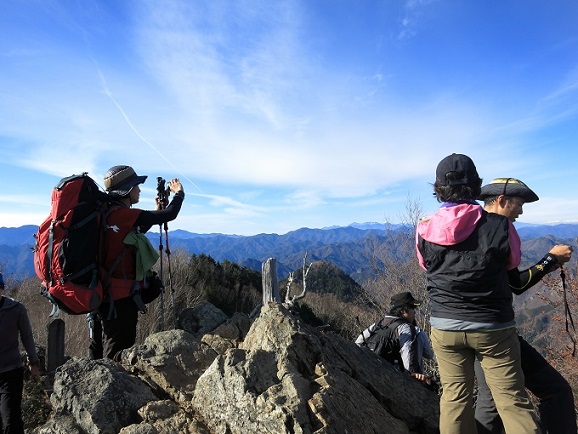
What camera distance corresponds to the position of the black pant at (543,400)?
9.45 feet

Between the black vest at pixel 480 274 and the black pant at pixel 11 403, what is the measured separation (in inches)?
171

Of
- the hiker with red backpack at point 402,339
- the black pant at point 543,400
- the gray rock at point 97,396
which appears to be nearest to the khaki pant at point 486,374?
the black pant at point 543,400

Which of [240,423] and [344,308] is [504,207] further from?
[344,308]

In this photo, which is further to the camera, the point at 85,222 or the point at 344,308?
the point at 344,308

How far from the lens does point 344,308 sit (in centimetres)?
3562

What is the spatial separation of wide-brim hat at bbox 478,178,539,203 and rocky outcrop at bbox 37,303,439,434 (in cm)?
179

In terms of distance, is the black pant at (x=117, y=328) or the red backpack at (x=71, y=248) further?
the black pant at (x=117, y=328)

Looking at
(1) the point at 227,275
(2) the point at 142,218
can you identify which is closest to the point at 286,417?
(2) the point at 142,218

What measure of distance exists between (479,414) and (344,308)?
1324 inches

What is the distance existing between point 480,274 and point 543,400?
1.40 m

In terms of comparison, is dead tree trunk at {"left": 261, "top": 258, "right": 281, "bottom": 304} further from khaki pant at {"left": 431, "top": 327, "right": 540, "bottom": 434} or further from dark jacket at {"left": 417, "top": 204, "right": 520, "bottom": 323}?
dark jacket at {"left": 417, "top": 204, "right": 520, "bottom": 323}

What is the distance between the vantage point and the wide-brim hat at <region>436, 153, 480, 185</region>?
2.66 meters

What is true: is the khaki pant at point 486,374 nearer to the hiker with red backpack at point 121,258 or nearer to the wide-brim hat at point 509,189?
the wide-brim hat at point 509,189

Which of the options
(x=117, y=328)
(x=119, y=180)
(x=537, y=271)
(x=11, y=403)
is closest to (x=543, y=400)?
(x=537, y=271)
